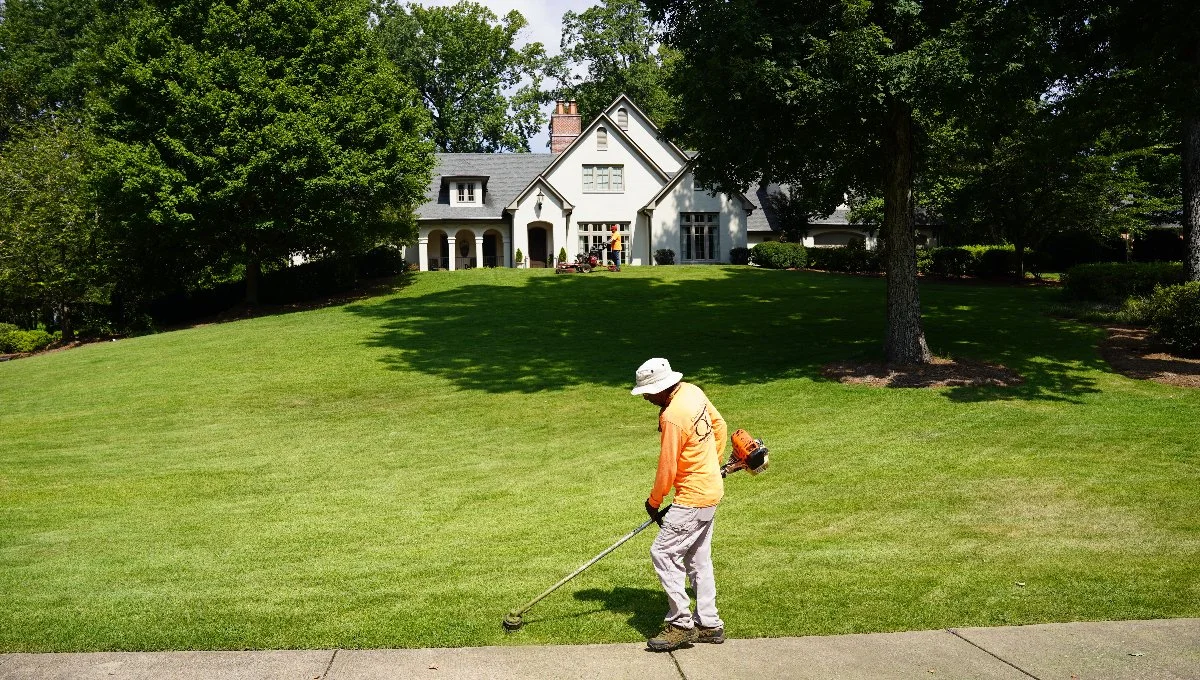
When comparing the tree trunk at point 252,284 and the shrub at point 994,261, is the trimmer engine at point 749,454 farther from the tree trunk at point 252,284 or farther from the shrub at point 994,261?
the shrub at point 994,261

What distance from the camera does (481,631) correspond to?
671 centimetres

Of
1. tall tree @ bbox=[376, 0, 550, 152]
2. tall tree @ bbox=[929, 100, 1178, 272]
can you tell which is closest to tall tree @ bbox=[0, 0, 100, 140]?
tall tree @ bbox=[376, 0, 550, 152]

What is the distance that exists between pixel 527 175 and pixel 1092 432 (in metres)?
41.9

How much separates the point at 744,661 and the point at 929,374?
1269cm

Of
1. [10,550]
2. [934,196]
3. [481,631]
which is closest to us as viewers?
[481,631]

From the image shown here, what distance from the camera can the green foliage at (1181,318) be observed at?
17.8m

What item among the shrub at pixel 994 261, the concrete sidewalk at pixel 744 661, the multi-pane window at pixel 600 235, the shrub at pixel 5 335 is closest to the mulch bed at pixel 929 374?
the concrete sidewalk at pixel 744 661

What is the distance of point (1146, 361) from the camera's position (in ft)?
59.5

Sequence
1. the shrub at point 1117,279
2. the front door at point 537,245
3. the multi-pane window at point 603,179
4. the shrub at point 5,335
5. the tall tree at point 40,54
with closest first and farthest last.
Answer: the shrub at point 1117,279 < the shrub at point 5,335 < the multi-pane window at point 603,179 < the front door at point 537,245 < the tall tree at point 40,54

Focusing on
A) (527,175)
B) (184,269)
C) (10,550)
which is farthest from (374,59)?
(10,550)

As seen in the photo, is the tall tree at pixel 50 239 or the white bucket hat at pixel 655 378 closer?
the white bucket hat at pixel 655 378

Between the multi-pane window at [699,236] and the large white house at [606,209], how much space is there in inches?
2.1

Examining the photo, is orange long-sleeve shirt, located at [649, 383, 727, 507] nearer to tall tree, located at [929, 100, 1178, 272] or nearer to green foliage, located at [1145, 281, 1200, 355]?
green foliage, located at [1145, 281, 1200, 355]

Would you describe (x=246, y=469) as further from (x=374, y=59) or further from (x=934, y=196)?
(x=934, y=196)
